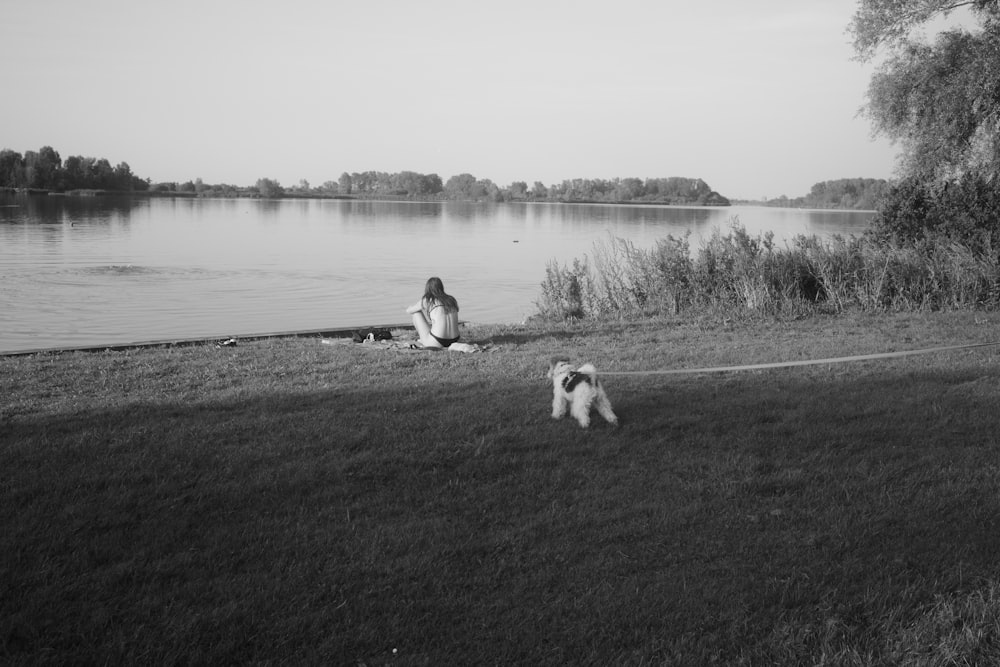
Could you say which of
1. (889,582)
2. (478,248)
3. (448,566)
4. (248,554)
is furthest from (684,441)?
(478,248)

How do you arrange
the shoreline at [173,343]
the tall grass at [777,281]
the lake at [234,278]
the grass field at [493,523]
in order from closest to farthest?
1. the grass field at [493,523]
2. the shoreline at [173,343]
3. the tall grass at [777,281]
4. the lake at [234,278]

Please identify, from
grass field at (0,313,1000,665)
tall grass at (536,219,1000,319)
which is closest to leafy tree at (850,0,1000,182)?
tall grass at (536,219,1000,319)

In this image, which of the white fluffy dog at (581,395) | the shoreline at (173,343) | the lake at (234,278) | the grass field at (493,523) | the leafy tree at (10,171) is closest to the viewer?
the grass field at (493,523)

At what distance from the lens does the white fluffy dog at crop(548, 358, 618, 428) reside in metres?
6.63

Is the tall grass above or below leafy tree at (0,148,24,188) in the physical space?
below

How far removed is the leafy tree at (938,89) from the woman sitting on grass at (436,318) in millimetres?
13583

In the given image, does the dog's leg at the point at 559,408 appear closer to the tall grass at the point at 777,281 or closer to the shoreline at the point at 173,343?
the shoreline at the point at 173,343

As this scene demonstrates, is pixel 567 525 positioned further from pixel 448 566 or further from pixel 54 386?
pixel 54 386

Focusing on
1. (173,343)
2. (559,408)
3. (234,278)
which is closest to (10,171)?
(234,278)

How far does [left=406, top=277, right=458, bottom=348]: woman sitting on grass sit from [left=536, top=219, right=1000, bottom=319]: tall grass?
494cm

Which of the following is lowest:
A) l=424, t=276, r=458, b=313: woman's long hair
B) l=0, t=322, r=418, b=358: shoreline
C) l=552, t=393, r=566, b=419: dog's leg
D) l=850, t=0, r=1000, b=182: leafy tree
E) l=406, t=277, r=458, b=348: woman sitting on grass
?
l=0, t=322, r=418, b=358: shoreline

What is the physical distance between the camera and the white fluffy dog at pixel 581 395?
6.63m

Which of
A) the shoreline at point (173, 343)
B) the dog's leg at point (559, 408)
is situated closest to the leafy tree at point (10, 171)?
the shoreline at point (173, 343)

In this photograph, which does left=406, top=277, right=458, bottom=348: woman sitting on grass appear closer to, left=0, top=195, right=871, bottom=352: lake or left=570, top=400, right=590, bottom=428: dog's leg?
left=0, top=195, right=871, bottom=352: lake
